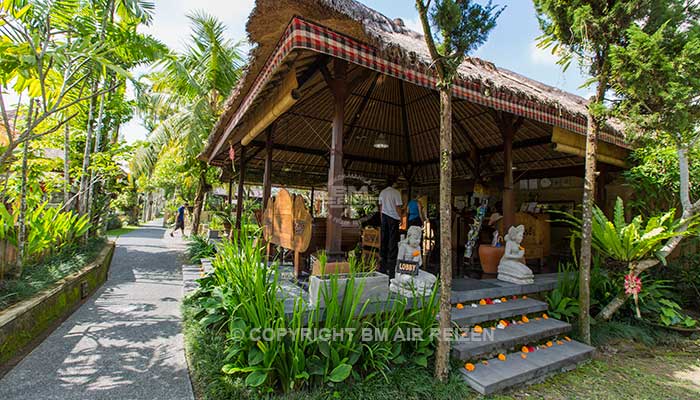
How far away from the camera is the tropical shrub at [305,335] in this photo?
2.09 metres

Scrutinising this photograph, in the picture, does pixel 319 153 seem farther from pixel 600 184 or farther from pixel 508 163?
pixel 600 184

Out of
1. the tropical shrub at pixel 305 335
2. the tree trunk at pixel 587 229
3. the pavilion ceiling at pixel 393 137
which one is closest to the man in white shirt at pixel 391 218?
the tropical shrub at pixel 305 335

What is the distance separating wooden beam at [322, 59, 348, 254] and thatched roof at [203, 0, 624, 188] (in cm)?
21

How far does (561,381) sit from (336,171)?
9.14 ft

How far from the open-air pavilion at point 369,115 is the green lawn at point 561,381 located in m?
Result: 1.28

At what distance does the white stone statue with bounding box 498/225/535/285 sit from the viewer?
12.6ft

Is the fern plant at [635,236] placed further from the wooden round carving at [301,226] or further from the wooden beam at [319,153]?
the wooden beam at [319,153]

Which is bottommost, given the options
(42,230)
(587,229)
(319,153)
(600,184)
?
(42,230)

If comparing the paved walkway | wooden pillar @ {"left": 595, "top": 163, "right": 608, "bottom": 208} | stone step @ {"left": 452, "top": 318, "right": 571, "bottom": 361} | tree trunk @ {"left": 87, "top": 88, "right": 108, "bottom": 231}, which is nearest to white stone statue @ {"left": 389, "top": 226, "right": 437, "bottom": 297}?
stone step @ {"left": 452, "top": 318, "right": 571, "bottom": 361}

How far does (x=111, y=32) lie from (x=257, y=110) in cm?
185

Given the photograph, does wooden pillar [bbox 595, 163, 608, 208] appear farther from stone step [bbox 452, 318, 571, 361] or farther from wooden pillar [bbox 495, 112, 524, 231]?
stone step [bbox 452, 318, 571, 361]

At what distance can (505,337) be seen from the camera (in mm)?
2885

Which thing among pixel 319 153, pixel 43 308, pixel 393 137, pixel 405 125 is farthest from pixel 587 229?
pixel 43 308

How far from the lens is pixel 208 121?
28.3 ft
